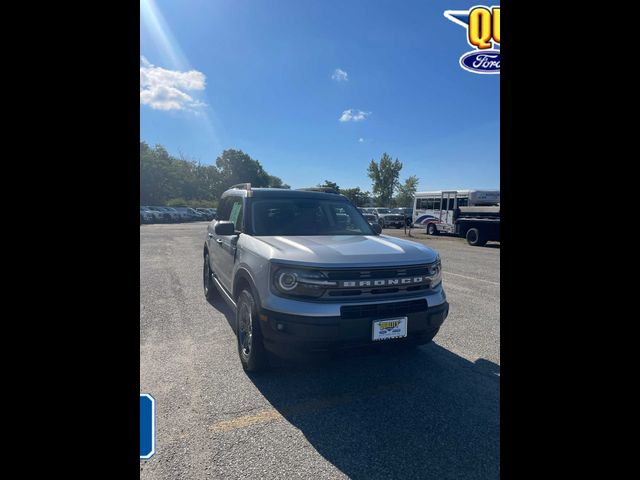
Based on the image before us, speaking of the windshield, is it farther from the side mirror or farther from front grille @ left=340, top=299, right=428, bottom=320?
front grille @ left=340, top=299, right=428, bottom=320

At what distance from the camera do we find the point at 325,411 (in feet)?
8.61

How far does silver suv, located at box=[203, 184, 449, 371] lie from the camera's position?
8.62ft

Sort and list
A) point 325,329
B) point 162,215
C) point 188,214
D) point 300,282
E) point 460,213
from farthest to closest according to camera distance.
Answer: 1. point 188,214
2. point 162,215
3. point 460,213
4. point 300,282
5. point 325,329

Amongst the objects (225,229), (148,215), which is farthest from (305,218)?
(148,215)

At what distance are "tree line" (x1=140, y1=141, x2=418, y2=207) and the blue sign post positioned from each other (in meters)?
33.7

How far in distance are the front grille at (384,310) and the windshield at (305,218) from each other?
1410mm

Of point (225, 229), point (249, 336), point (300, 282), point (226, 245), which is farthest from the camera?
point (226, 245)

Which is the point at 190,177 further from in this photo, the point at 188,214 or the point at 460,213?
the point at 460,213

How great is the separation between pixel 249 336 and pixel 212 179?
269 ft

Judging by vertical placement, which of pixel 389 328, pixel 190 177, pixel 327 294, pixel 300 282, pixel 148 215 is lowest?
pixel 389 328

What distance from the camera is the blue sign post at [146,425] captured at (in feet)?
2.87

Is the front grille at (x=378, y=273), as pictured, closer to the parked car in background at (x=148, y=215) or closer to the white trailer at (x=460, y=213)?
the white trailer at (x=460, y=213)
